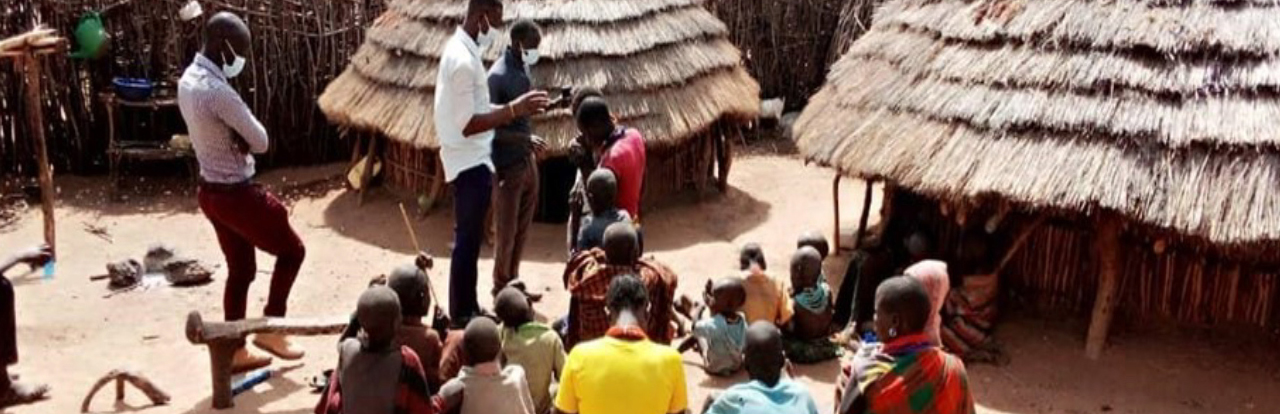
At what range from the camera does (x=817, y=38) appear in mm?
13250

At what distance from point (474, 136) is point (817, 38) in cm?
720

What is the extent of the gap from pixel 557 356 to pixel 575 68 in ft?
14.0

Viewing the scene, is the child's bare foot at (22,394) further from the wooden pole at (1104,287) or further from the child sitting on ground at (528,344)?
the wooden pole at (1104,287)

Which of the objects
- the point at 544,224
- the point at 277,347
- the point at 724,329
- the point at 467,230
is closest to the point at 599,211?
the point at 467,230

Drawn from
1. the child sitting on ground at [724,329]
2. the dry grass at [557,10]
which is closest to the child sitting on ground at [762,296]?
the child sitting on ground at [724,329]

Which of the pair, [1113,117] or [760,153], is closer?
[1113,117]

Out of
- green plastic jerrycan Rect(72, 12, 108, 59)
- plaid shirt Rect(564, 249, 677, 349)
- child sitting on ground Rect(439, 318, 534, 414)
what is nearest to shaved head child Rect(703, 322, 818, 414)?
child sitting on ground Rect(439, 318, 534, 414)

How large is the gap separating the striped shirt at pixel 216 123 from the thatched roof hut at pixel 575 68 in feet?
10.3

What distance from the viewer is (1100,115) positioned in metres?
7.08

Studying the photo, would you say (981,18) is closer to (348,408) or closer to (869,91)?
(869,91)

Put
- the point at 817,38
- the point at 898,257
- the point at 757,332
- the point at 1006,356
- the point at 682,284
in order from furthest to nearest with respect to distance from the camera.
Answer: the point at 817,38 < the point at 682,284 < the point at 898,257 < the point at 1006,356 < the point at 757,332

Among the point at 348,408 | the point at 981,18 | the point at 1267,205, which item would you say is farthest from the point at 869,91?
the point at 348,408

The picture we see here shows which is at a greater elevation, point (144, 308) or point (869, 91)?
point (869, 91)

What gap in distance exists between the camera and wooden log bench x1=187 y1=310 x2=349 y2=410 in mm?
6030
